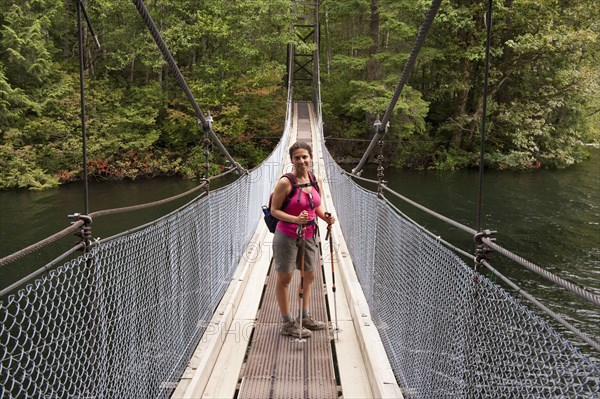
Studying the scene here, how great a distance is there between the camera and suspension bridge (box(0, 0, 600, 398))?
4.60 feet

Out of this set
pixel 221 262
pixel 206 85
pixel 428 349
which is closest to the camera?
pixel 428 349

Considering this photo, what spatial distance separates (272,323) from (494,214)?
27.6 ft

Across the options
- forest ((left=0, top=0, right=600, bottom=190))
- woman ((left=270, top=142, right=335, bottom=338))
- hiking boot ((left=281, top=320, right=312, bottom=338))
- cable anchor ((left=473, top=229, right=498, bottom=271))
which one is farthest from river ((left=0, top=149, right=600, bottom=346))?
cable anchor ((left=473, top=229, right=498, bottom=271))

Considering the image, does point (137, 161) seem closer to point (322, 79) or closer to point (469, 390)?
point (322, 79)

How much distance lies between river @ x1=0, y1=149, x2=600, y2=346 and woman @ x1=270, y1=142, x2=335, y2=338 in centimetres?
406

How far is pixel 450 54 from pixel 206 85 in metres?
7.59

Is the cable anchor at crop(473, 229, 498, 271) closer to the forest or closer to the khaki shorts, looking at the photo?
the khaki shorts

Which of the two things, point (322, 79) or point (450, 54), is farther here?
point (322, 79)

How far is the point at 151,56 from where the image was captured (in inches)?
546

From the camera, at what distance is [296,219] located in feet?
7.52

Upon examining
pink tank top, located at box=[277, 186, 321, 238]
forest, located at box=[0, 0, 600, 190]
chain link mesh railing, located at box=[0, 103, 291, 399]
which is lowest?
chain link mesh railing, located at box=[0, 103, 291, 399]

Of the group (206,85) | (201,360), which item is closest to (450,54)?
(206,85)

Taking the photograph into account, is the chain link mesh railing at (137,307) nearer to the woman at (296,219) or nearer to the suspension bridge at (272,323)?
the suspension bridge at (272,323)

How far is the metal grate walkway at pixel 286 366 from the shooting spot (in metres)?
2.12
